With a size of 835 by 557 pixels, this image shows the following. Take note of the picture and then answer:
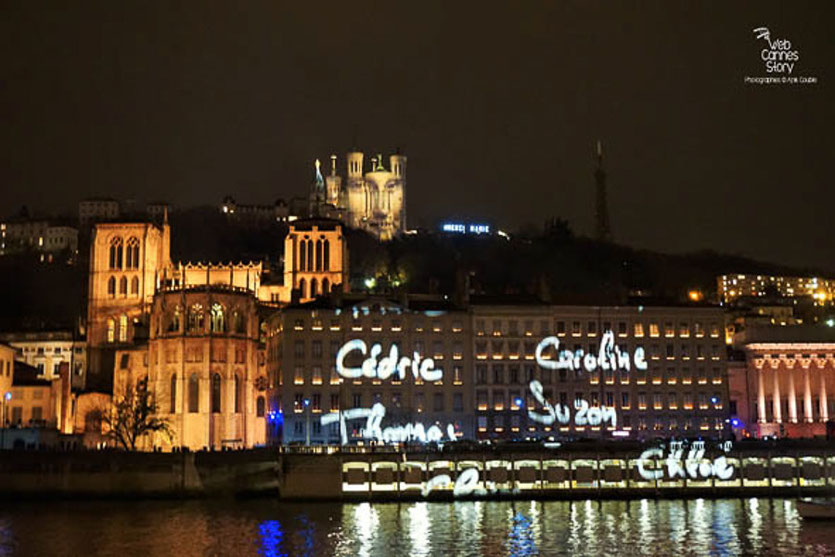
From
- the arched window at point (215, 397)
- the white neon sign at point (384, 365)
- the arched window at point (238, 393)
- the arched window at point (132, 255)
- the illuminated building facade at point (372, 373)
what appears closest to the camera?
the illuminated building facade at point (372, 373)

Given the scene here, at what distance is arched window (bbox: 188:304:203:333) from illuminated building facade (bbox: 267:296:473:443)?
10648 millimetres

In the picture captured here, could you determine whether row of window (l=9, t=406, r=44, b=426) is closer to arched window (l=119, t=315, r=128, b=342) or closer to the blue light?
arched window (l=119, t=315, r=128, b=342)

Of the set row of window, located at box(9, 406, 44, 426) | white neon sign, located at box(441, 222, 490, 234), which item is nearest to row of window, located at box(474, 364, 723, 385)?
row of window, located at box(9, 406, 44, 426)

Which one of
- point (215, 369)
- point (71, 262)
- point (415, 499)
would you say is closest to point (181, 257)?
point (71, 262)

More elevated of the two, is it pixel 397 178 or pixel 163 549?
pixel 397 178

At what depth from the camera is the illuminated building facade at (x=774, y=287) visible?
178500 millimetres

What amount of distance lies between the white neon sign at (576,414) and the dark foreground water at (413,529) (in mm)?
16687

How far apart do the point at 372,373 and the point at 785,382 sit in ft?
125

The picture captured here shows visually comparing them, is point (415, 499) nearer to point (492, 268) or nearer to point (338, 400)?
point (338, 400)

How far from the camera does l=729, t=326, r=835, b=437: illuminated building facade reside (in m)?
95.8

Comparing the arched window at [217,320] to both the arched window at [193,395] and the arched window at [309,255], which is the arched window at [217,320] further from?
the arched window at [309,255]

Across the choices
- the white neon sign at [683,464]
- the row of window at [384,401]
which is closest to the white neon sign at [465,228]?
the row of window at [384,401]

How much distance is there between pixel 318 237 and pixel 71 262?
5661 centimetres

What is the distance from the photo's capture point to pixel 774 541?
53.8 metres
